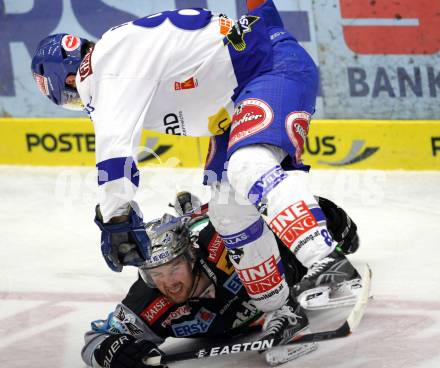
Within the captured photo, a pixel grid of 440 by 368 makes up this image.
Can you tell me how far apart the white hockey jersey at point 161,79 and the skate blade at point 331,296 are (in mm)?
694

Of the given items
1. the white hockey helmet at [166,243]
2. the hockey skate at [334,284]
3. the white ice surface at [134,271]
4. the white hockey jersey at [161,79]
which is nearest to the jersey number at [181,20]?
the white hockey jersey at [161,79]

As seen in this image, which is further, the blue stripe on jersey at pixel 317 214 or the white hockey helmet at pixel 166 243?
the white hockey helmet at pixel 166 243

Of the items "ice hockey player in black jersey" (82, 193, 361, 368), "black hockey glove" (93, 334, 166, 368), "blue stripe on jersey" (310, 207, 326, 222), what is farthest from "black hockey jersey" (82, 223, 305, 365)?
"blue stripe on jersey" (310, 207, 326, 222)

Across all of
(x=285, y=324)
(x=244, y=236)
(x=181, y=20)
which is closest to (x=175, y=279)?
(x=244, y=236)

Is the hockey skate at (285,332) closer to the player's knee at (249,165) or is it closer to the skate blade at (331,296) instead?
the skate blade at (331,296)

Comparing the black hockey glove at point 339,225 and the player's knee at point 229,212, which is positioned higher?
the player's knee at point 229,212

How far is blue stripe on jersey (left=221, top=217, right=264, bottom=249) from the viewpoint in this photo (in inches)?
160

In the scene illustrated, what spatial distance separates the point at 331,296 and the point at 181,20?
1.16m

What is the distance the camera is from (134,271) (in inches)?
206

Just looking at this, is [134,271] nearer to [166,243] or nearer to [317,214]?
[166,243]

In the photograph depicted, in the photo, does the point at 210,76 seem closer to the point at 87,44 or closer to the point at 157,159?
the point at 87,44

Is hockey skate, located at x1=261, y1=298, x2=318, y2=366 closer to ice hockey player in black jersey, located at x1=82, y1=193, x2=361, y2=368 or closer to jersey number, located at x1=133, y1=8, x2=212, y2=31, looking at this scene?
ice hockey player in black jersey, located at x1=82, y1=193, x2=361, y2=368

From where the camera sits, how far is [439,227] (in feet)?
17.8

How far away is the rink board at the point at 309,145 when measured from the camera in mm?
6348
